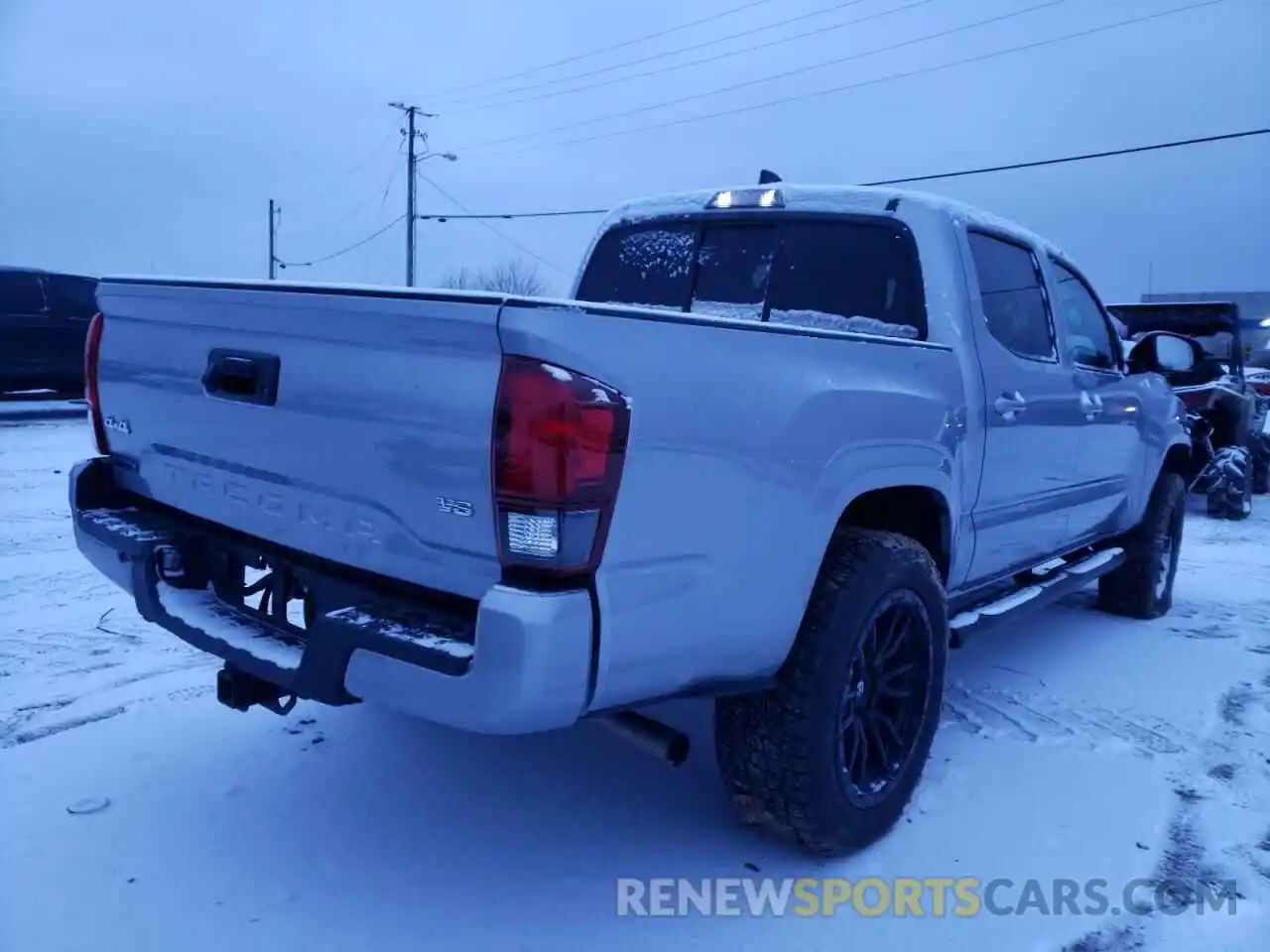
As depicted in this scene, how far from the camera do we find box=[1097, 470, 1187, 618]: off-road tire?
5.55 meters

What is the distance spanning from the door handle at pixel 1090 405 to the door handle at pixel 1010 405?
796mm

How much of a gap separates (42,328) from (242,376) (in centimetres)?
1157

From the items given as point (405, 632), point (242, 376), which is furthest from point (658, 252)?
point (405, 632)

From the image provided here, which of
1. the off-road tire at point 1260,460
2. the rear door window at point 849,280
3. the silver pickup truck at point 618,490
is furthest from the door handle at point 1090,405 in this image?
the off-road tire at point 1260,460

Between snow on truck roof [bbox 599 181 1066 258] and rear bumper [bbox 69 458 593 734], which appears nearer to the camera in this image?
rear bumper [bbox 69 458 593 734]

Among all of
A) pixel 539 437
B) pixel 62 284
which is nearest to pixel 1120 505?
pixel 539 437

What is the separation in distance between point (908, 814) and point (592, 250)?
276 cm

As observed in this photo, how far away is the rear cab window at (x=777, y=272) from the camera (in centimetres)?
349

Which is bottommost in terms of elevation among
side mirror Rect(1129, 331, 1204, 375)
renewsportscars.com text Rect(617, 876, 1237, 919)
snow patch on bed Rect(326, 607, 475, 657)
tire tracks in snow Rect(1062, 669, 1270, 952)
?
renewsportscars.com text Rect(617, 876, 1237, 919)

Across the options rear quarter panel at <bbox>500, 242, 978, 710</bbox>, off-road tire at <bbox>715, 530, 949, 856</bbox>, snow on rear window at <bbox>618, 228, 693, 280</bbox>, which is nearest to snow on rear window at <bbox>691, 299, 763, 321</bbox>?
snow on rear window at <bbox>618, 228, 693, 280</bbox>

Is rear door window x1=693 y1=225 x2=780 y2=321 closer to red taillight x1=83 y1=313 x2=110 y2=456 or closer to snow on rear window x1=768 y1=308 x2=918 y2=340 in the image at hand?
snow on rear window x1=768 y1=308 x2=918 y2=340

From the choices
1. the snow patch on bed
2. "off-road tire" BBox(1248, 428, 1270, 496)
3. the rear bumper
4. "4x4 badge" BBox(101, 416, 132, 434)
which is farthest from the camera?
"off-road tire" BBox(1248, 428, 1270, 496)

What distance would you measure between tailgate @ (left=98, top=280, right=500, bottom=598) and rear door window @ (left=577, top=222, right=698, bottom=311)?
2.01m

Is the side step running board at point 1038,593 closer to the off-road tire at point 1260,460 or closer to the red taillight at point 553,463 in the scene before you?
the red taillight at point 553,463
